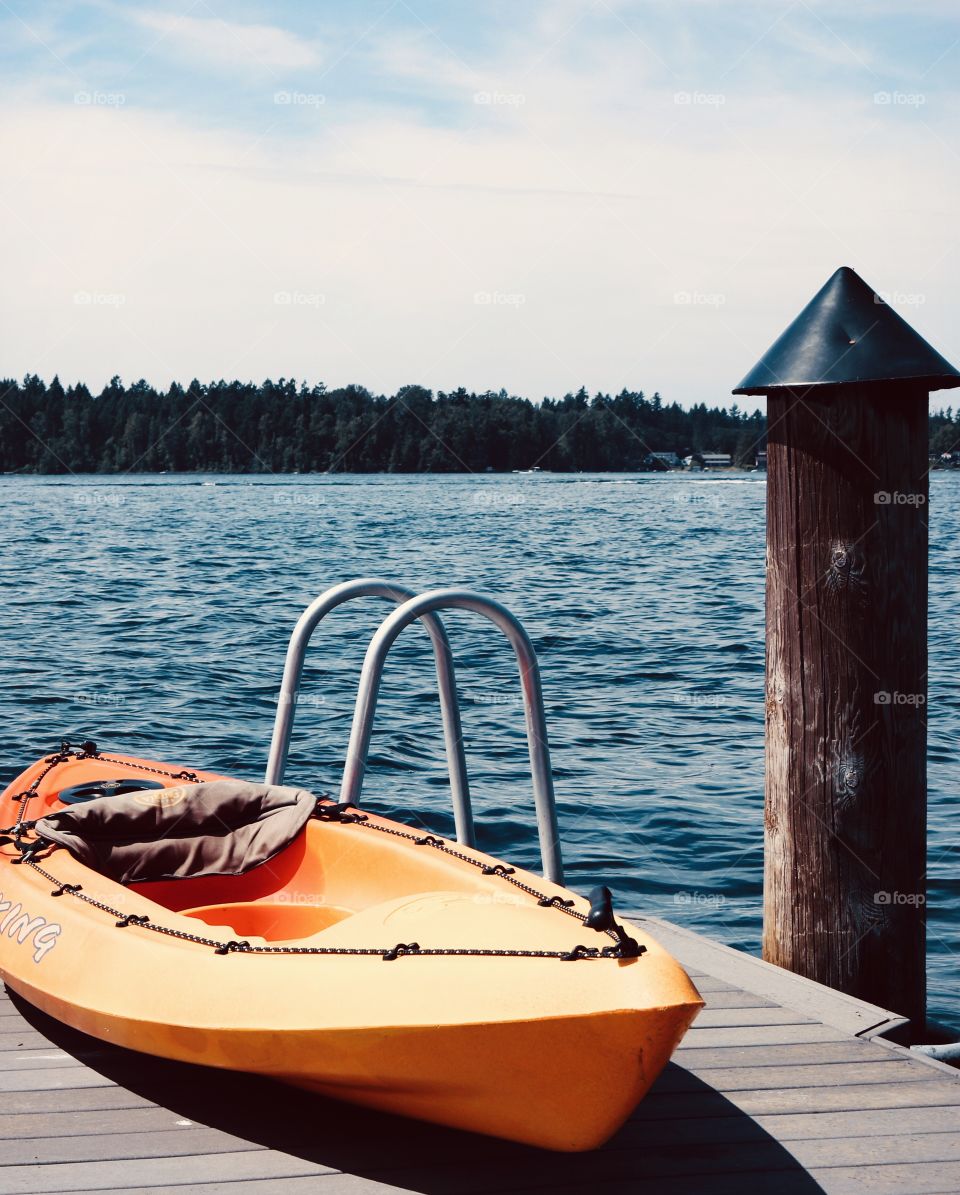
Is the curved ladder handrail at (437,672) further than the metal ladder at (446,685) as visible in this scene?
Yes

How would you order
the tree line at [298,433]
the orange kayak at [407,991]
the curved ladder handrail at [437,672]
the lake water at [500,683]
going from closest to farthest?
the orange kayak at [407,991] → the curved ladder handrail at [437,672] → the lake water at [500,683] → the tree line at [298,433]

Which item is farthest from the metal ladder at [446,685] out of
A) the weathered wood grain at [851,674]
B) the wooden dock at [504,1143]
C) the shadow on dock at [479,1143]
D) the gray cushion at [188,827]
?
the shadow on dock at [479,1143]

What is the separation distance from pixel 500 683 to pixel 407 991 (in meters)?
10.5

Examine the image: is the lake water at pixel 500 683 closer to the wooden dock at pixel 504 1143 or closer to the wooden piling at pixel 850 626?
the wooden piling at pixel 850 626

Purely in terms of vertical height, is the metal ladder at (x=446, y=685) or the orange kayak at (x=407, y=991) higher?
the metal ladder at (x=446, y=685)

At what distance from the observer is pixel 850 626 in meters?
3.14

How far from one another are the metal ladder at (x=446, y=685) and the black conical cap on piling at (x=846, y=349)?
1.04m

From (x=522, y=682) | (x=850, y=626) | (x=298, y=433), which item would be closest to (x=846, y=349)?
(x=850, y=626)

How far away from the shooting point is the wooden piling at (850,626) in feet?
10.2

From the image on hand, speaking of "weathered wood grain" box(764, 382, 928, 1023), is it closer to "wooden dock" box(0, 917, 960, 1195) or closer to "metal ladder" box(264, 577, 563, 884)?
"wooden dock" box(0, 917, 960, 1195)

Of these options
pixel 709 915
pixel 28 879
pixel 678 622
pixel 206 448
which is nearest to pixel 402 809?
pixel 709 915

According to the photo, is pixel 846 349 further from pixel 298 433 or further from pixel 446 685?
pixel 298 433

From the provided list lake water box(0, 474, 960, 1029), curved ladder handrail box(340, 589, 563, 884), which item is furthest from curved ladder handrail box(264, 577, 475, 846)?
lake water box(0, 474, 960, 1029)

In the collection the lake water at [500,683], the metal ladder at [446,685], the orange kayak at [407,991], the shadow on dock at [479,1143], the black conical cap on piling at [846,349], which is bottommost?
the lake water at [500,683]
